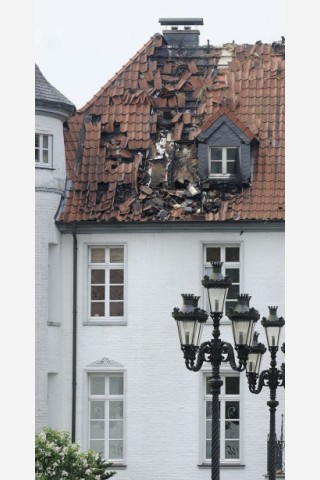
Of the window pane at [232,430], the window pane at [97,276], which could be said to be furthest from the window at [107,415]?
the window pane at [232,430]

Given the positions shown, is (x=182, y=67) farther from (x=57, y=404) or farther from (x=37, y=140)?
(x=57, y=404)

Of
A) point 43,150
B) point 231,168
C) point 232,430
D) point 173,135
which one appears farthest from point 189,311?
point 173,135

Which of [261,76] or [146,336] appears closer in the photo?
[146,336]

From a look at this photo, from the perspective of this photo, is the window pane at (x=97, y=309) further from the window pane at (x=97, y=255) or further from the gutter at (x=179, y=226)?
the gutter at (x=179, y=226)

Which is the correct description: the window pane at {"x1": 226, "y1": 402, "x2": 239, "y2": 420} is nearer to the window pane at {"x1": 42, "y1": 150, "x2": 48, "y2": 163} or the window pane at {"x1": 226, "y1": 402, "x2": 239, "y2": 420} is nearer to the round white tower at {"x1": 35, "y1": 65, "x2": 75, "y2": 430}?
the round white tower at {"x1": 35, "y1": 65, "x2": 75, "y2": 430}

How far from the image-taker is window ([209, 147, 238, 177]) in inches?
1497

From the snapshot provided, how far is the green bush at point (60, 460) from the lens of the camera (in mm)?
30844

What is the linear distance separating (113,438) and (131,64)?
344 inches

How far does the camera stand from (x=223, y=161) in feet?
125

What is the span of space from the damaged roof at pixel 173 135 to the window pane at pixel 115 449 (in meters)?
4.71

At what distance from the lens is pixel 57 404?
37.1 metres

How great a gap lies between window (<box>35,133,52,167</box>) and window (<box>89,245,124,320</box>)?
2126 millimetres

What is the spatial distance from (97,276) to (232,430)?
172 inches
